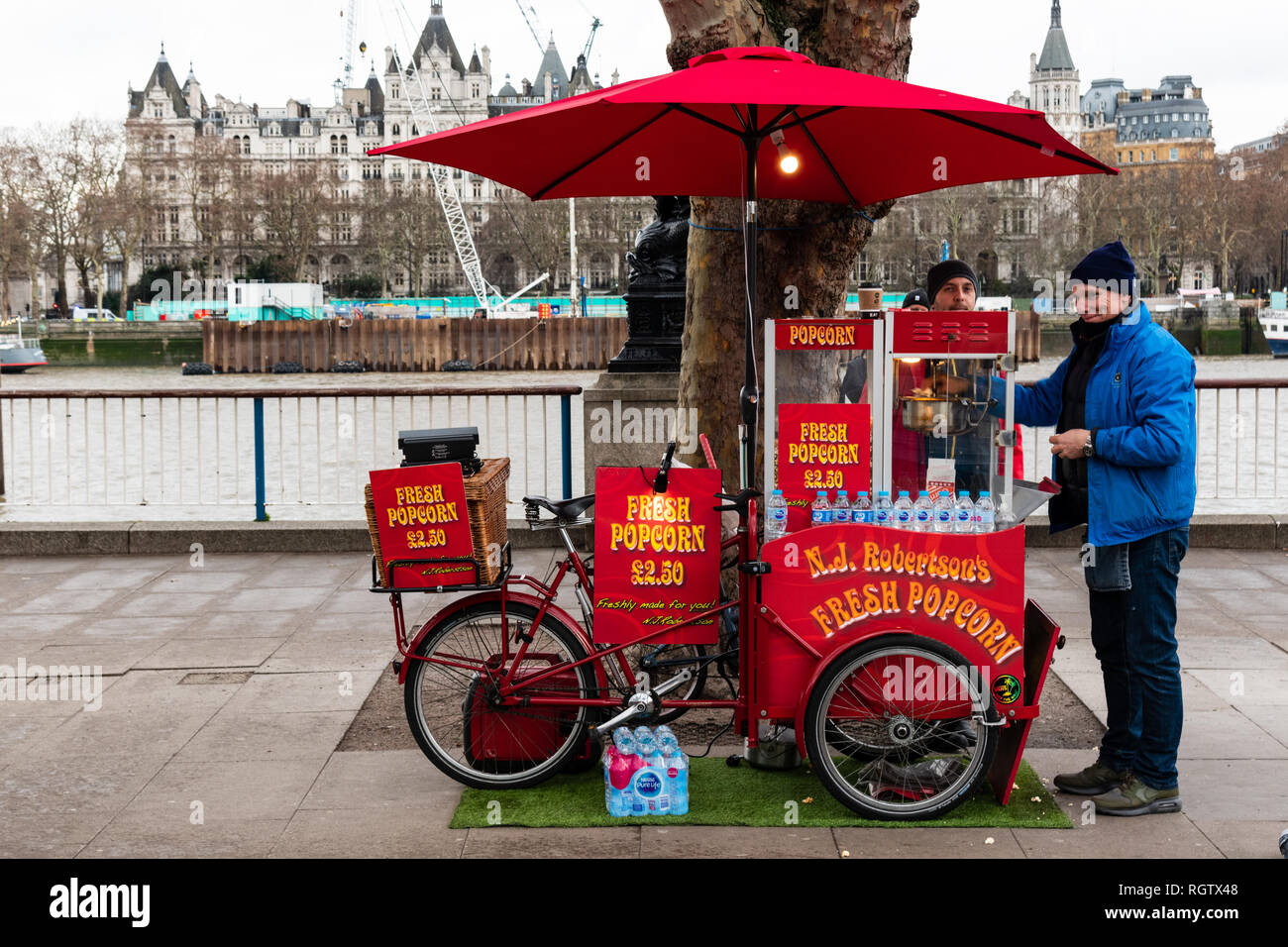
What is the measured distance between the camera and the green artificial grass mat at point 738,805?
4828 mm

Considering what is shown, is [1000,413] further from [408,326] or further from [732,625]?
[408,326]

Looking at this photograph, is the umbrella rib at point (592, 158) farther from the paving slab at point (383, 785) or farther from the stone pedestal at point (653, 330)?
the stone pedestal at point (653, 330)

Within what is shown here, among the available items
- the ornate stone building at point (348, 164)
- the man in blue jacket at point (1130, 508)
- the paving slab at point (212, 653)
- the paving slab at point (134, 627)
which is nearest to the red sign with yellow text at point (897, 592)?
the man in blue jacket at point (1130, 508)

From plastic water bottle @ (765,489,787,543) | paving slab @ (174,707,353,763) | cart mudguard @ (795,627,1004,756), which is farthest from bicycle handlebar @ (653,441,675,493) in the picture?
paving slab @ (174,707,353,763)

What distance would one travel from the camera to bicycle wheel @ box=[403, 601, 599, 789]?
5.11 m

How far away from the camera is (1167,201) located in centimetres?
9081

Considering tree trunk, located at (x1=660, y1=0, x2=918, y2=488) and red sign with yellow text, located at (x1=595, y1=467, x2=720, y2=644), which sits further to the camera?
tree trunk, located at (x1=660, y1=0, x2=918, y2=488)

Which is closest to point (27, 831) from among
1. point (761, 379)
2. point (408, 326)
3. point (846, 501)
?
point (846, 501)

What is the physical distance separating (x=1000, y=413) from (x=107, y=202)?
3385 inches

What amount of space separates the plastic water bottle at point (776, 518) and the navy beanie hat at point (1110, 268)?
4.43 feet

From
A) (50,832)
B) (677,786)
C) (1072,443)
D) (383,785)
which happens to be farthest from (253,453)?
(1072,443)

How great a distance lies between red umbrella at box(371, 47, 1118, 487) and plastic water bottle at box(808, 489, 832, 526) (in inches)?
17.5

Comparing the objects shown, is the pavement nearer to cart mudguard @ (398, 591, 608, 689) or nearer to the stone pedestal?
cart mudguard @ (398, 591, 608, 689)
